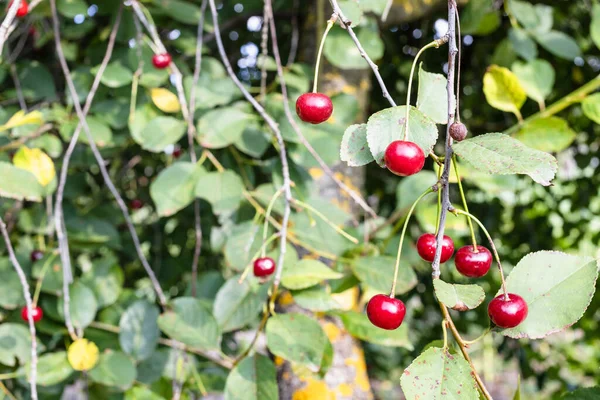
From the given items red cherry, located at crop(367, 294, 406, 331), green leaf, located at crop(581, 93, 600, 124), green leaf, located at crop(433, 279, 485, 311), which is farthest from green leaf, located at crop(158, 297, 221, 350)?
green leaf, located at crop(581, 93, 600, 124)

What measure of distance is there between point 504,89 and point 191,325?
28.0 inches

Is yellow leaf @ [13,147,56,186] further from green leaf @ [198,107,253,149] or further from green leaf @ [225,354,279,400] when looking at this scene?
green leaf @ [225,354,279,400]

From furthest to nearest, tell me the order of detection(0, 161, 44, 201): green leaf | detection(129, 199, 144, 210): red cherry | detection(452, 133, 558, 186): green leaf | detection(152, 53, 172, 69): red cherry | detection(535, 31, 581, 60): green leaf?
detection(129, 199, 144, 210): red cherry, detection(535, 31, 581, 60): green leaf, detection(152, 53, 172, 69): red cherry, detection(0, 161, 44, 201): green leaf, detection(452, 133, 558, 186): green leaf

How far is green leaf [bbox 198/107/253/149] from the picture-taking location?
1.03 meters

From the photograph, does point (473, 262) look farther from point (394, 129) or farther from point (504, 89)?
point (504, 89)

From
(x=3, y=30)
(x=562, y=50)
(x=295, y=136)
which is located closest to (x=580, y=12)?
(x=562, y=50)

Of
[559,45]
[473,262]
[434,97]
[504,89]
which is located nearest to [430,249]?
[473,262]

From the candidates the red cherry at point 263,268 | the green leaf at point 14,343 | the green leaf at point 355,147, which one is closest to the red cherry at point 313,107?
the green leaf at point 355,147

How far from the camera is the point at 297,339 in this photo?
0.78 meters

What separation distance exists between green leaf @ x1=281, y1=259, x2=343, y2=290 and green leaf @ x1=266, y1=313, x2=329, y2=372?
6cm

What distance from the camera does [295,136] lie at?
101 centimetres

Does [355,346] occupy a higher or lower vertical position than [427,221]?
lower

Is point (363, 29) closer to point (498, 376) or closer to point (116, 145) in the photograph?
point (116, 145)

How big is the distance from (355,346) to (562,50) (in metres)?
0.80
